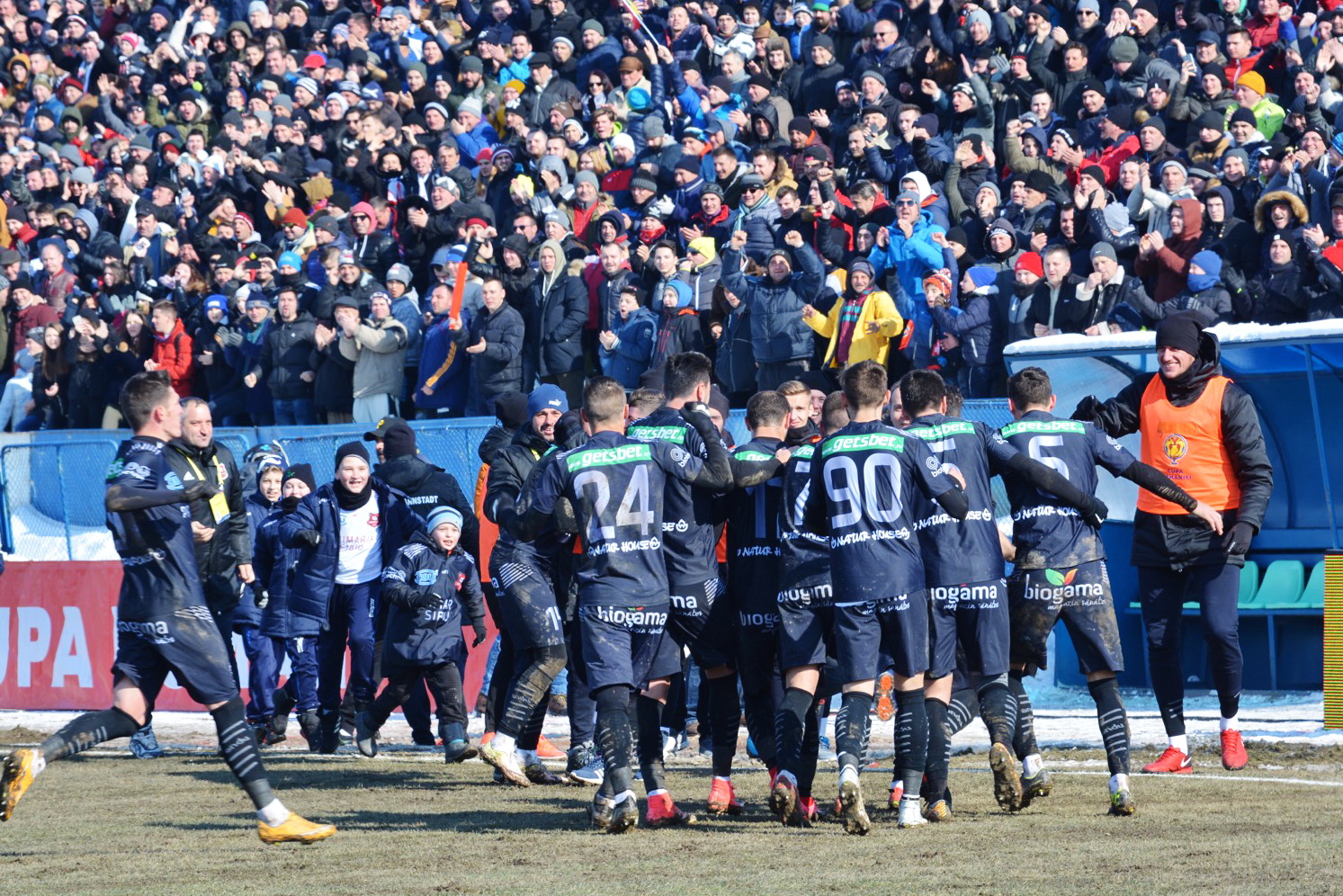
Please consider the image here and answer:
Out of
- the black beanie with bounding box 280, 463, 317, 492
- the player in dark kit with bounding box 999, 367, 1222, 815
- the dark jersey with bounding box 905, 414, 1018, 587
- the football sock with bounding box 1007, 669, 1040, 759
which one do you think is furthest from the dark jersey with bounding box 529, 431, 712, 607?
the black beanie with bounding box 280, 463, 317, 492

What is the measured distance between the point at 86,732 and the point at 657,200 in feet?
36.7

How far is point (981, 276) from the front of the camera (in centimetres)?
1524

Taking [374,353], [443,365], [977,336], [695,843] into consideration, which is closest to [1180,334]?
[695,843]

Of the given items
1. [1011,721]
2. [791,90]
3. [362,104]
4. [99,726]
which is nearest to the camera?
[99,726]

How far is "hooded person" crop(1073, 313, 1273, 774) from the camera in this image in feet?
33.4

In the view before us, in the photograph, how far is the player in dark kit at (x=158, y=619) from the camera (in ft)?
26.9

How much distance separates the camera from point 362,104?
77.5 ft

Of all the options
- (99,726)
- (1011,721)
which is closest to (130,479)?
(99,726)

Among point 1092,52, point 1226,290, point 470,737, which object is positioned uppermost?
point 1092,52

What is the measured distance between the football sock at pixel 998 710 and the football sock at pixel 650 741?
5.07 feet

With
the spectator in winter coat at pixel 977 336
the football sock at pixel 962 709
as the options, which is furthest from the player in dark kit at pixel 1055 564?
the spectator in winter coat at pixel 977 336

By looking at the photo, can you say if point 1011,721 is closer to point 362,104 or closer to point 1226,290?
point 1226,290

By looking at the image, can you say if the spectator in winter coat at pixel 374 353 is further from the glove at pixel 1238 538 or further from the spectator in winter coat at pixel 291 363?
the glove at pixel 1238 538

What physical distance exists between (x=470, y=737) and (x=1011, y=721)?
5.64 m
